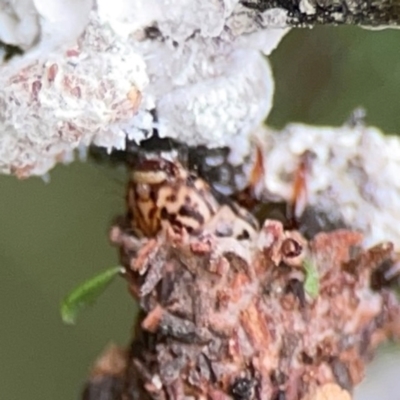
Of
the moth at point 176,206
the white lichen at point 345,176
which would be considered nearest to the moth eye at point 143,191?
the moth at point 176,206

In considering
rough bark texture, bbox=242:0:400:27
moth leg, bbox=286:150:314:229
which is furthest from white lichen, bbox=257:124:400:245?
rough bark texture, bbox=242:0:400:27

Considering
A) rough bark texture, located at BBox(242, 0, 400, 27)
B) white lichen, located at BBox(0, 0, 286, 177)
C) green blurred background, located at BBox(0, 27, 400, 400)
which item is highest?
rough bark texture, located at BBox(242, 0, 400, 27)

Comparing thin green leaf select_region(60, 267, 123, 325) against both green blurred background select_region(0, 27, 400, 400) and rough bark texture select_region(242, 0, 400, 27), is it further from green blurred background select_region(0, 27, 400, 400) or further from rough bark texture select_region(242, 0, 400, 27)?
rough bark texture select_region(242, 0, 400, 27)

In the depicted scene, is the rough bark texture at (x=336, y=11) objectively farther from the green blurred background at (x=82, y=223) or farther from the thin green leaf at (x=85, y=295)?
the thin green leaf at (x=85, y=295)

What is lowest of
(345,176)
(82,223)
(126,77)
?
(82,223)

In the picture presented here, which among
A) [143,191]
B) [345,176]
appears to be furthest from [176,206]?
[345,176]

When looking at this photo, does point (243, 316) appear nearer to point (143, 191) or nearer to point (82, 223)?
point (143, 191)
